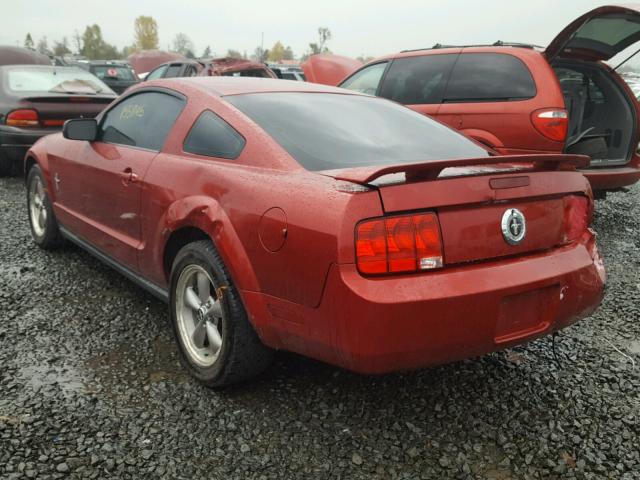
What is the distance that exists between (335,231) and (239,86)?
1.43 m

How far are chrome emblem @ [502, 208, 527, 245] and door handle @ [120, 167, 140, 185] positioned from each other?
1.92 meters

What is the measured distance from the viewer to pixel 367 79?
6590 mm

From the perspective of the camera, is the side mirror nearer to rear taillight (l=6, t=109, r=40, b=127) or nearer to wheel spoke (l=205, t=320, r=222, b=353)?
wheel spoke (l=205, t=320, r=222, b=353)

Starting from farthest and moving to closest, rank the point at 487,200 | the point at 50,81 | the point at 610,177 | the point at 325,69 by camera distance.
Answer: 1. the point at 325,69
2. the point at 50,81
3. the point at 610,177
4. the point at 487,200

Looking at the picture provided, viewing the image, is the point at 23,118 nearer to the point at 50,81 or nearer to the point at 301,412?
the point at 50,81

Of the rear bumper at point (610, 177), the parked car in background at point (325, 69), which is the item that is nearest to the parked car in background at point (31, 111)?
the parked car in background at point (325, 69)

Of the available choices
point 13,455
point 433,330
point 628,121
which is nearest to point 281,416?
point 433,330

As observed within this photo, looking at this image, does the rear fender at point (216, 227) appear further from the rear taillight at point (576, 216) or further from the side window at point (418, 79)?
the side window at point (418, 79)

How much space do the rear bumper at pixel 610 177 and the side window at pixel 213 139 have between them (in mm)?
3756

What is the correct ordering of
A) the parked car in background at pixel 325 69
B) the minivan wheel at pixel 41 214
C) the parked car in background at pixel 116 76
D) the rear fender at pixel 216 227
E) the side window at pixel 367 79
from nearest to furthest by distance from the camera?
the rear fender at pixel 216 227 < the minivan wheel at pixel 41 214 < the side window at pixel 367 79 < the parked car in background at pixel 325 69 < the parked car in background at pixel 116 76

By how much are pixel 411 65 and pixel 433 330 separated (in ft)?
15.2

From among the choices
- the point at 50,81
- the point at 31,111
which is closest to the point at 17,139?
the point at 31,111

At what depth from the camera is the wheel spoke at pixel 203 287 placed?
2.67 metres

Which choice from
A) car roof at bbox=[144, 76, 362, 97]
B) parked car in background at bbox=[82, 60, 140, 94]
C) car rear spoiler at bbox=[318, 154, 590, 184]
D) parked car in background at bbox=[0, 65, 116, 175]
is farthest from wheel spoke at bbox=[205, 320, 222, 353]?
parked car in background at bbox=[82, 60, 140, 94]
